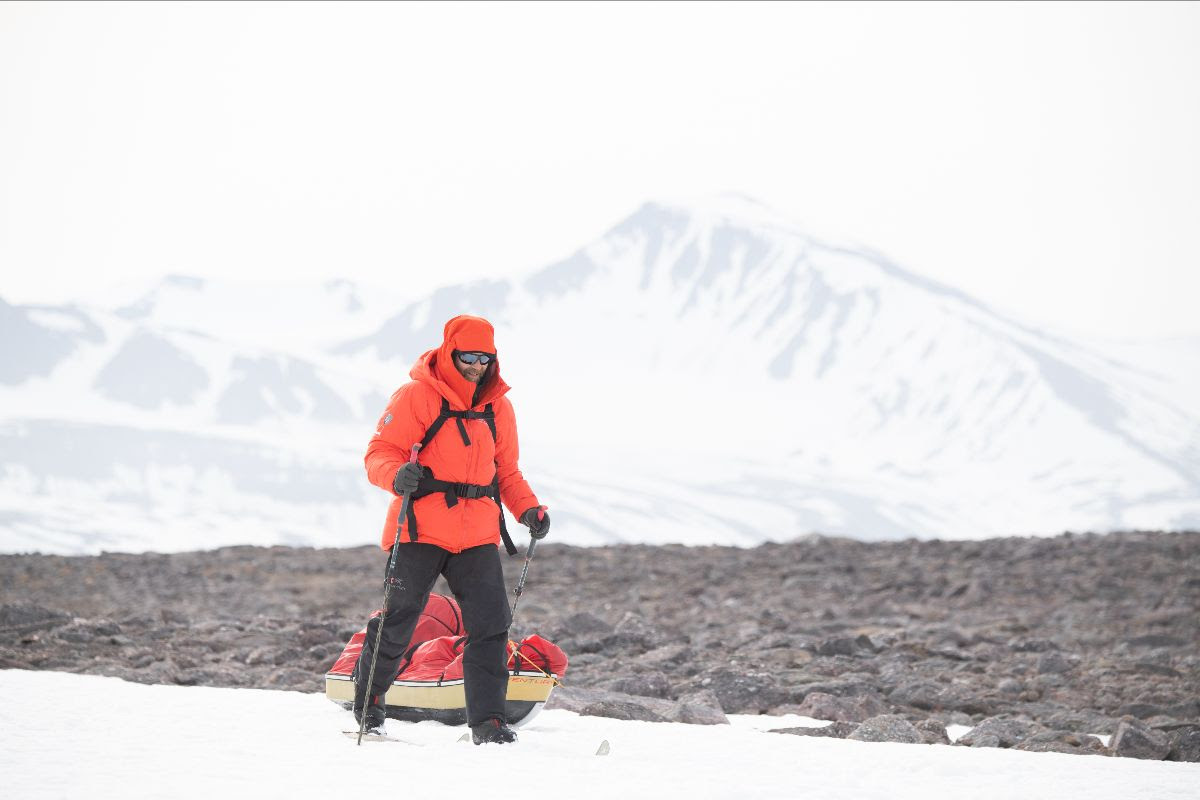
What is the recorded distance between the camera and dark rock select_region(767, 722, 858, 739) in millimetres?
7692

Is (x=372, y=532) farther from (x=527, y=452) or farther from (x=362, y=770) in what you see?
(x=362, y=770)

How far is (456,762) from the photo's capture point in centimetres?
577

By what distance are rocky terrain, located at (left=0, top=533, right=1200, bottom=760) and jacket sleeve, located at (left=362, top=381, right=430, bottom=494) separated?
7.50 ft

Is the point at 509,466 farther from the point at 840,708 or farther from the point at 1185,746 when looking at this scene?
the point at 1185,746

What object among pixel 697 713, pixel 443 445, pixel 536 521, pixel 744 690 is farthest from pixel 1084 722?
pixel 443 445

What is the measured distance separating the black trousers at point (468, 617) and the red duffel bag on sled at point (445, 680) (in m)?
0.26

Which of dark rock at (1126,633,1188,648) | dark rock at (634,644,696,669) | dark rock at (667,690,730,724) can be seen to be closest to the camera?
dark rock at (667,690,730,724)

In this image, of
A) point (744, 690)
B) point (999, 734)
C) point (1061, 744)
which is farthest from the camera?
point (744, 690)

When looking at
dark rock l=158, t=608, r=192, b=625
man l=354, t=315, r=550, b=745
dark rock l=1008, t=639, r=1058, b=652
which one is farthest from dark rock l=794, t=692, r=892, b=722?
dark rock l=158, t=608, r=192, b=625

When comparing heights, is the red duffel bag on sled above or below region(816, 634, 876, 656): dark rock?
above

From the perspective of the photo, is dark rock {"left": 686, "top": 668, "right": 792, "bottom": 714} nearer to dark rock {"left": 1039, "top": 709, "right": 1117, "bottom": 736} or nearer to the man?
dark rock {"left": 1039, "top": 709, "right": 1117, "bottom": 736}

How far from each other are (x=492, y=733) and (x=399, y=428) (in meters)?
1.53

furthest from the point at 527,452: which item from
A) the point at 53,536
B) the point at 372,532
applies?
the point at 53,536

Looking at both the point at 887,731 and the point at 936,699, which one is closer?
the point at 887,731
